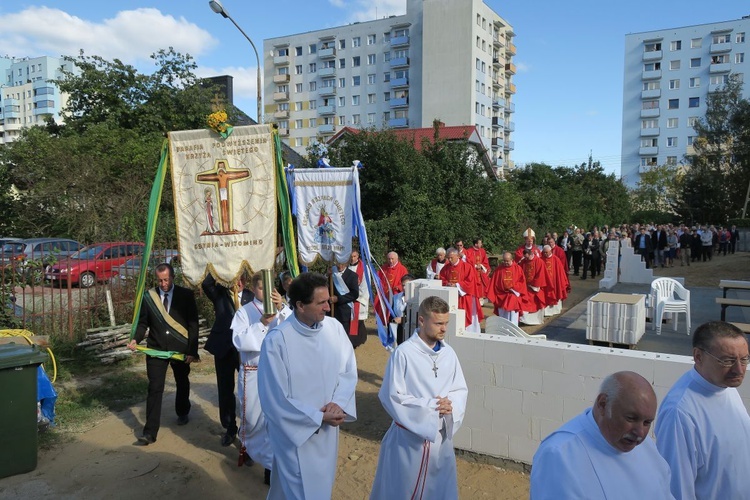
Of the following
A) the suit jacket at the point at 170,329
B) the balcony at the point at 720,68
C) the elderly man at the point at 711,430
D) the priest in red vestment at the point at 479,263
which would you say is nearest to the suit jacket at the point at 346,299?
the suit jacket at the point at 170,329

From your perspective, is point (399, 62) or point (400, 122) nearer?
point (399, 62)

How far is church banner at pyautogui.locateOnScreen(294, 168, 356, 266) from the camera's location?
7.05m

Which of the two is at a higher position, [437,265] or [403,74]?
[403,74]

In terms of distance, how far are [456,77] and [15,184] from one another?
4594cm

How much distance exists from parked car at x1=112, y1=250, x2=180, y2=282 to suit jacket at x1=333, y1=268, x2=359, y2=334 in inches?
139

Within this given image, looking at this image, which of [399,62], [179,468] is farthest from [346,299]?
[399,62]

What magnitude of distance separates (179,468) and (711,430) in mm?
4501

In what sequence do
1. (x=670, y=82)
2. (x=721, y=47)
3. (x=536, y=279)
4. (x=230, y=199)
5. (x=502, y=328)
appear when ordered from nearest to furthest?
(x=230, y=199), (x=502, y=328), (x=536, y=279), (x=721, y=47), (x=670, y=82)

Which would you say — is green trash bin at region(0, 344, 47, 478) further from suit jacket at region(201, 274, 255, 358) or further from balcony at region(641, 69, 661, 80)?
balcony at region(641, 69, 661, 80)

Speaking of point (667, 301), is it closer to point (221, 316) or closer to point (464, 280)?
point (464, 280)

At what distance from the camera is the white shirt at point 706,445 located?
2.71 meters

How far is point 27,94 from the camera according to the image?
93.5 m

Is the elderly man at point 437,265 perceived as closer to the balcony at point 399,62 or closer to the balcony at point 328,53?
the balcony at point 399,62

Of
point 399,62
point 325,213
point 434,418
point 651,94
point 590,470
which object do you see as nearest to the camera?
point 590,470
